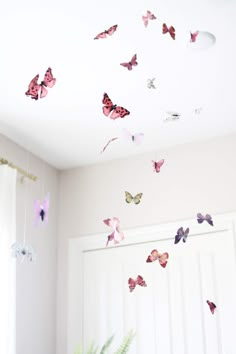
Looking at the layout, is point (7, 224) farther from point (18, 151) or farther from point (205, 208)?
point (205, 208)

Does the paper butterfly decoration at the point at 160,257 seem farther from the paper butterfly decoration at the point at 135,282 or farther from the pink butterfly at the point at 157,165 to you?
the pink butterfly at the point at 157,165

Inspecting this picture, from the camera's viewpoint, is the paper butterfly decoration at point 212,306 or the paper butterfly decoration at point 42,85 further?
the paper butterfly decoration at point 212,306

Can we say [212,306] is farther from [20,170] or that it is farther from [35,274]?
[20,170]

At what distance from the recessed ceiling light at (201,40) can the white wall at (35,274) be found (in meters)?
1.28

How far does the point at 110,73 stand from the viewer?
2.63m

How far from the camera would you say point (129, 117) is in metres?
3.05

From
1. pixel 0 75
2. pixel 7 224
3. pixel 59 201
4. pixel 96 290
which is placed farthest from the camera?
pixel 59 201

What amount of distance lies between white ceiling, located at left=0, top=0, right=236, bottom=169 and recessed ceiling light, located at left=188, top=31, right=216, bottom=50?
23 mm

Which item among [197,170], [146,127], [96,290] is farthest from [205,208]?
[96,290]

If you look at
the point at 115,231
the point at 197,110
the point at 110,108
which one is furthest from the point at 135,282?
the point at 110,108

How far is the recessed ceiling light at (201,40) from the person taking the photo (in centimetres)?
235

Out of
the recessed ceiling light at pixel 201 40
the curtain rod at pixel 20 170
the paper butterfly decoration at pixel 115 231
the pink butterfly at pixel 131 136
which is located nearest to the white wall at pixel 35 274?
the curtain rod at pixel 20 170

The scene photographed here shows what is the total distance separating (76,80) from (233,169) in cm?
107

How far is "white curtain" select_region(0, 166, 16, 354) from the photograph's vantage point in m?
2.79
